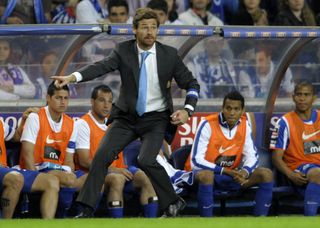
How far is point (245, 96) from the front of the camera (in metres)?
15.5

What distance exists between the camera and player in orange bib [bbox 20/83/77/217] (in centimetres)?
1384

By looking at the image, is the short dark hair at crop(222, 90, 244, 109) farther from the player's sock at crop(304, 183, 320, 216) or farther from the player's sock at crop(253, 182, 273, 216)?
the player's sock at crop(304, 183, 320, 216)

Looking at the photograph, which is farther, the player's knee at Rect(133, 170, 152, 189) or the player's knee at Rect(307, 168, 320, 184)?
the player's knee at Rect(307, 168, 320, 184)

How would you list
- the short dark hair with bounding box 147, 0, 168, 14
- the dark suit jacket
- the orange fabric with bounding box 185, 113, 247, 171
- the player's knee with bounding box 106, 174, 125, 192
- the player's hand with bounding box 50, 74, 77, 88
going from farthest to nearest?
the short dark hair with bounding box 147, 0, 168, 14 < the orange fabric with bounding box 185, 113, 247, 171 < the player's knee with bounding box 106, 174, 125, 192 < the dark suit jacket < the player's hand with bounding box 50, 74, 77, 88

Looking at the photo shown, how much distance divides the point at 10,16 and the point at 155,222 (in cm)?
519

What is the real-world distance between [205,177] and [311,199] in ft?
3.74

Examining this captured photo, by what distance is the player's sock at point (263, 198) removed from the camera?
14.4 metres

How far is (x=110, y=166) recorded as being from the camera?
1426cm

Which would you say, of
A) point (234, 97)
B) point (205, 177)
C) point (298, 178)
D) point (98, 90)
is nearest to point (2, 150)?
point (98, 90)

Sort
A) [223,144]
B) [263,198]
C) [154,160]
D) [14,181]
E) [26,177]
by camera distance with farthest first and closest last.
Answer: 1. [223,144]
2. [263,198]
3. [26,177]
4. [14,181]
5. [154,160]

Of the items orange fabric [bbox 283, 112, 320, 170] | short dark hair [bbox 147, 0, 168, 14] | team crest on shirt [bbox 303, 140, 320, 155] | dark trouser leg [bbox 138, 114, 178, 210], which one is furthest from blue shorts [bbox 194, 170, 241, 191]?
short dark hair [bbox 147, 0, 168, 14]

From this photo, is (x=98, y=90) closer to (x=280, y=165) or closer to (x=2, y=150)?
(x=2, y=150)

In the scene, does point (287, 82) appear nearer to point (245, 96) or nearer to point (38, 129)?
point (245, 96)

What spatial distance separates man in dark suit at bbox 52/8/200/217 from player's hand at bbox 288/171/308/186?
6.81 ft
